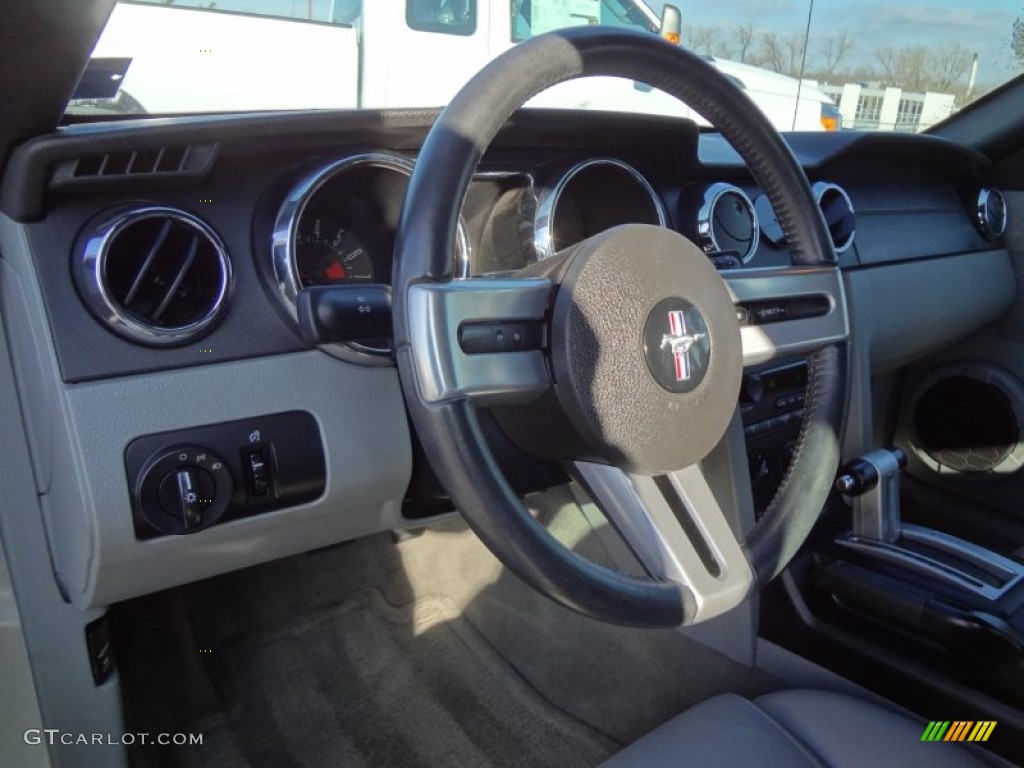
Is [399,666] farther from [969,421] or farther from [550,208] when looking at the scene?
[969,421]

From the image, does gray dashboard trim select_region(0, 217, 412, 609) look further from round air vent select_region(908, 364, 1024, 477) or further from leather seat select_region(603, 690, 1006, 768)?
round air vent select_region(908, 364, 1024, 477)

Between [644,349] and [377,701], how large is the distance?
48.2 inches

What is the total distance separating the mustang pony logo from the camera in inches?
40.5

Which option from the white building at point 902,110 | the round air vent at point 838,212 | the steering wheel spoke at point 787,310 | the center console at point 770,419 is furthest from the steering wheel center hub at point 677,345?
the white building at point 902,110

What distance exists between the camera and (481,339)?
937mm

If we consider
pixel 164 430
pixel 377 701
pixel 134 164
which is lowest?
pixel 377 701

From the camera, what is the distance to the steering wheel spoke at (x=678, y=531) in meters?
1.08

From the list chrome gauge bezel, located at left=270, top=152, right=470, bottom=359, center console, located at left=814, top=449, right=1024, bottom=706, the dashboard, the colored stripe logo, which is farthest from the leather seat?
chrome gauge bezel, located at left=270, top=152, right=470, bottom=359

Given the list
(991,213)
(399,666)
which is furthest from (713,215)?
(991,213)

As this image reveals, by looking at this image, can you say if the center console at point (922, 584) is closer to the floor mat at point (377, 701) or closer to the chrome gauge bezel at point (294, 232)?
the floor mat at point (377, 701)

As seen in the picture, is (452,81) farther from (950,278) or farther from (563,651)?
(563,651)

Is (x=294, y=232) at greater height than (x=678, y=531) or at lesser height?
greater

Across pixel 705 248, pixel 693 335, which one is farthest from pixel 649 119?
pixel 693 335

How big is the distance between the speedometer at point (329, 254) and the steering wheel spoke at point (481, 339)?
19.0 inches
